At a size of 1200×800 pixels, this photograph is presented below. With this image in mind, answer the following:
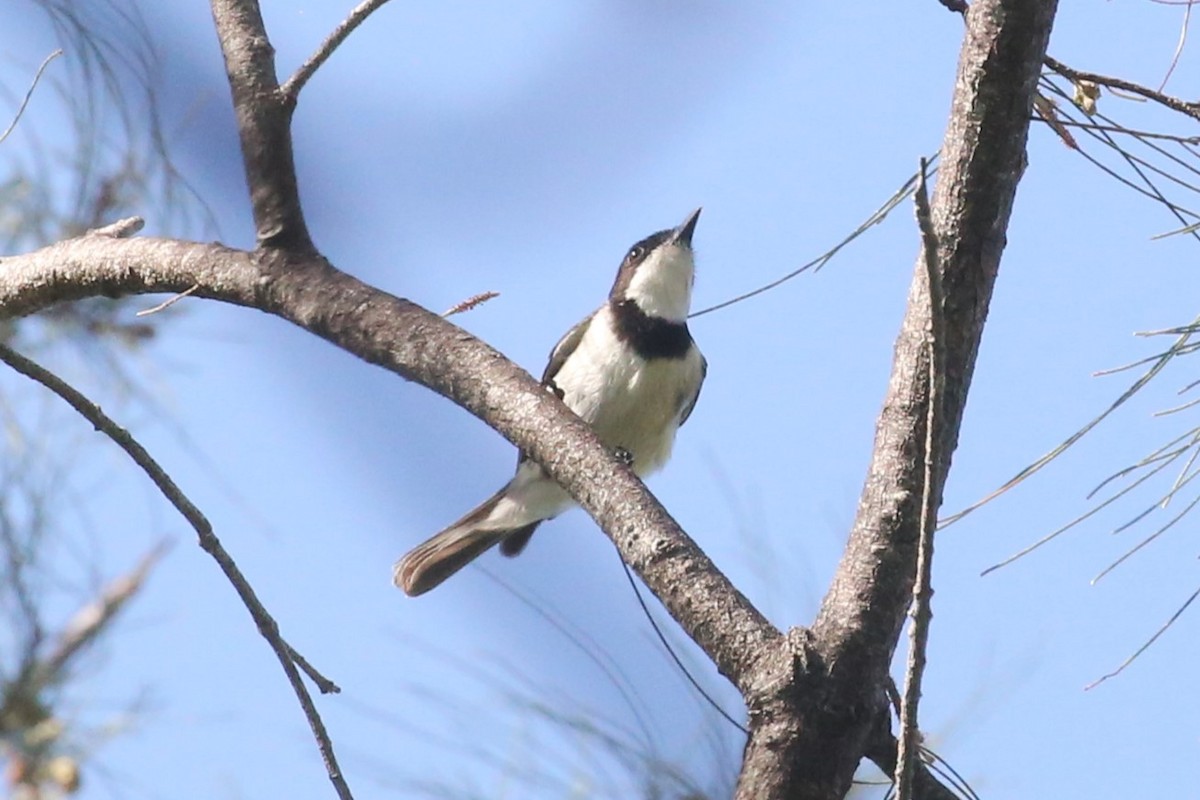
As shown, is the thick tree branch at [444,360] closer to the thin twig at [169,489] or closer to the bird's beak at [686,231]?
the thin twig at [169,489]

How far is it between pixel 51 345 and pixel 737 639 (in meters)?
1.87

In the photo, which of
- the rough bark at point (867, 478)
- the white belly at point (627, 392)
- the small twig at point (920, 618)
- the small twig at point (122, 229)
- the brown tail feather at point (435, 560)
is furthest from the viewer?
the brown tail feather at point (435, 560)

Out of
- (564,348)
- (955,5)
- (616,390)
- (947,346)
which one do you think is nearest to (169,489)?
(947,346)

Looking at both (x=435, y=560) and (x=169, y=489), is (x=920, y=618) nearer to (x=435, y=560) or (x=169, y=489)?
(x=169, y=489)

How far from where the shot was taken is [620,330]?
381 cm

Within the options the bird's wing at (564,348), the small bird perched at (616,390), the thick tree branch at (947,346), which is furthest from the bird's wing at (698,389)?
the thick tree branch at (947,346)

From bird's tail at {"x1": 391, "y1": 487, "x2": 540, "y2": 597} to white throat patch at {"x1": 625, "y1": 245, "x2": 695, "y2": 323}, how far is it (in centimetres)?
64

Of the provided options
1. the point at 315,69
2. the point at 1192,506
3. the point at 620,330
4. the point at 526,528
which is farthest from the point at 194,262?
the point at 526,528

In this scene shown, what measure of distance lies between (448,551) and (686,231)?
46.1 inches

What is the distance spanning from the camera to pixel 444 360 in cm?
191

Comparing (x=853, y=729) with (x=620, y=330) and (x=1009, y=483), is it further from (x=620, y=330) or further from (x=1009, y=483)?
(x=620, y=330)

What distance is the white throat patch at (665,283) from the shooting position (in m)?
3.96

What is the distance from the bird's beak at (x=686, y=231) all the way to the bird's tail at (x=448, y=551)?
0.91m

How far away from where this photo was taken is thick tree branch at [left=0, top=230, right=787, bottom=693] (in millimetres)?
1594
